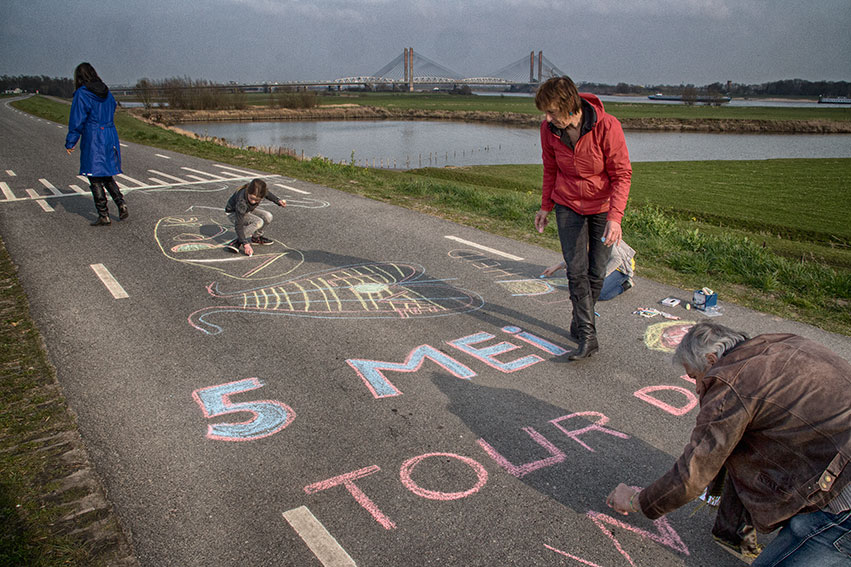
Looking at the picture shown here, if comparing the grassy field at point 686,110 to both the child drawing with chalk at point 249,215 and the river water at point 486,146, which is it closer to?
the river water at point 486,146

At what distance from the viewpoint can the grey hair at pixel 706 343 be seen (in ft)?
8.55

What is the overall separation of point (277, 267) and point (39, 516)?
15.5ft

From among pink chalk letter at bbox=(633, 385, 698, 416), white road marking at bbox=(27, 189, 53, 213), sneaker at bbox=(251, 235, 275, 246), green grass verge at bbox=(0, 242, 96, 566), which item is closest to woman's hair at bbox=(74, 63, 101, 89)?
white road marking at bbox=(27, 189, 53, 213)

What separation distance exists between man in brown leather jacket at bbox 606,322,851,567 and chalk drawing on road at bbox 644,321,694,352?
2.98m

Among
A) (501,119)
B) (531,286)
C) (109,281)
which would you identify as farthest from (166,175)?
(501,119)

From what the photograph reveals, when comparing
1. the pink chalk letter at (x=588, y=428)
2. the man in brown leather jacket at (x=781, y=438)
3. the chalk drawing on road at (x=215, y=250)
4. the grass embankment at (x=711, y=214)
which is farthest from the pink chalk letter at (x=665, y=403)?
the chalk drawing on road at (x=215, y=250)

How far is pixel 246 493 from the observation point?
338 cm

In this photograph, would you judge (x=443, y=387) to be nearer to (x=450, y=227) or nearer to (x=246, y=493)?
(x=246, y=493)

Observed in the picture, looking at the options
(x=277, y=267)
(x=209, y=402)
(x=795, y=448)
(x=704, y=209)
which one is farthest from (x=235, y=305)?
(x=704, y=209)

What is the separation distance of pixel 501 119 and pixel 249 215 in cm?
9000

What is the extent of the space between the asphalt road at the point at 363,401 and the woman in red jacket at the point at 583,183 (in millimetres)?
721

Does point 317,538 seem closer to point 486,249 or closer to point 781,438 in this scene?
point 781,438

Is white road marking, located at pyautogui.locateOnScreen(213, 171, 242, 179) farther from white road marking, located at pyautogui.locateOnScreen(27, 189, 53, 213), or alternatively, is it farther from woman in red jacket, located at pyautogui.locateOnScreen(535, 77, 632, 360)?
woman in red jacket, located at pyautogui.locateOnScreen(535, 77, 632, 360)

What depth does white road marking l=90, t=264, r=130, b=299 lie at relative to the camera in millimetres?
6621
